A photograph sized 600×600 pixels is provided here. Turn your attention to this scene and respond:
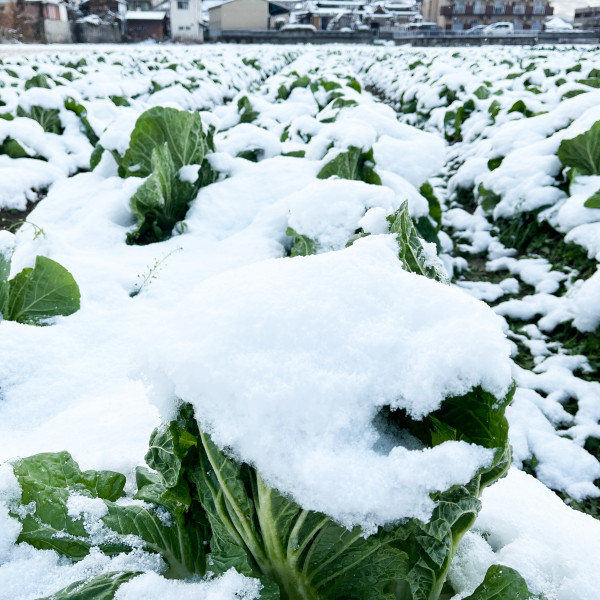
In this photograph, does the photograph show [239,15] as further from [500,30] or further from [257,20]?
[500,30]

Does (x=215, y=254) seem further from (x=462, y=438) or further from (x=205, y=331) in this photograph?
(x=462, y=438)

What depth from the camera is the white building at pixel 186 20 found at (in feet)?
151

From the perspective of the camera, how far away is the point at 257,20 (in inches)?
2147

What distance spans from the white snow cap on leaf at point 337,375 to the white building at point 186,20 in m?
50.9

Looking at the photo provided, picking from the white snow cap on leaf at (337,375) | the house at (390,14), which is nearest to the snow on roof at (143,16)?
the house at (390,14)

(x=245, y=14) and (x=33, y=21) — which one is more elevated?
(x=245, y=14)

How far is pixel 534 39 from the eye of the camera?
35.3 metres

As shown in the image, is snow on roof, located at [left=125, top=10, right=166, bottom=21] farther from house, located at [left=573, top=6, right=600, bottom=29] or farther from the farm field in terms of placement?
the farm field

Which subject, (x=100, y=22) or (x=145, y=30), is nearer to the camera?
(x=100, y=22)

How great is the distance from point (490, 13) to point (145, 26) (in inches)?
1554

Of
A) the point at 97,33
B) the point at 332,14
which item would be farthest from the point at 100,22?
the point at 332,14

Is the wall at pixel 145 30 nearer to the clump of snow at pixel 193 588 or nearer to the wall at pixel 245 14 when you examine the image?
the wall at pixel 245 14

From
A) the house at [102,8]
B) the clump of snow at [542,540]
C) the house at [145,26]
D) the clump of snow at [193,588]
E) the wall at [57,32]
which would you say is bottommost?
the clump of snow at [542,540]

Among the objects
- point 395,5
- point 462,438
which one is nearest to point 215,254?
point 462,438
